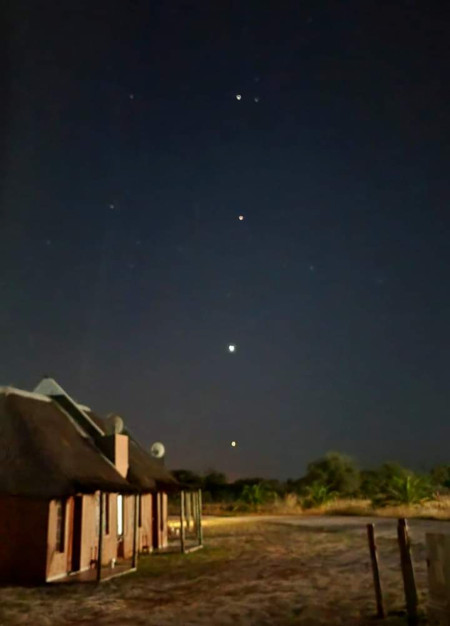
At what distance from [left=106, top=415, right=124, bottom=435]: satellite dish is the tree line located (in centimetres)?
2585

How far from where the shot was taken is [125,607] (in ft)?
44.1

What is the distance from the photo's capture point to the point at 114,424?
76.2ft

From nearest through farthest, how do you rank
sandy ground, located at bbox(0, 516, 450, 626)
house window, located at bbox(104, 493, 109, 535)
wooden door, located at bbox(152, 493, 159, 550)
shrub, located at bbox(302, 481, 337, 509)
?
1. sandy ground, located at bbox(0, 516, 450, 626)
2. house window, located at bbox(104, 493, 109, 535)
3. wooden door, located at bbox(152, 493, 159, 550)
4. shrub, located at bbox(302, 481, 337, 509)

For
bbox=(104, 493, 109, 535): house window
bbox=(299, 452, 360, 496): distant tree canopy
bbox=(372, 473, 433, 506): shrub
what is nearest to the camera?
bbox=(104, 493, 109, 535): house window

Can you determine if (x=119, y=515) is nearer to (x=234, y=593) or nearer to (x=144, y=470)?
(x=144, y=470)

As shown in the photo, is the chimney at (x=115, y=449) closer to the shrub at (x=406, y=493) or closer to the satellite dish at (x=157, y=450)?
the satellite dish at (x=157, y=450)

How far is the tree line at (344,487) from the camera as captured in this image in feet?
155

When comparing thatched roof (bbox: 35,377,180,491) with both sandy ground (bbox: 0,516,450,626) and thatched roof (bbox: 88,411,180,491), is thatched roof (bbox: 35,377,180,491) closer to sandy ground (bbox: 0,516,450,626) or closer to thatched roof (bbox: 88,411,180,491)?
thatched roof (bbox: 88,411,180,491)

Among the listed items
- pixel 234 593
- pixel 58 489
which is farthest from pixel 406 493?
pixel 58 489

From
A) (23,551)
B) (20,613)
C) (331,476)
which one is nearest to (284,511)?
(331,476)

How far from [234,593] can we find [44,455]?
6.77m

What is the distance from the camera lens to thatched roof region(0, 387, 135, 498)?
675 inches

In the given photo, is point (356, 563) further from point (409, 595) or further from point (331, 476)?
point (331, 476)

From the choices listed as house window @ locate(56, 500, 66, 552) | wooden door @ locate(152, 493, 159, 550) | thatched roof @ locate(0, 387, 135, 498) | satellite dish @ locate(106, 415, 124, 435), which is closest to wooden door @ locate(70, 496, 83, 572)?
house window @ locate(56, 500, 66, 552)
